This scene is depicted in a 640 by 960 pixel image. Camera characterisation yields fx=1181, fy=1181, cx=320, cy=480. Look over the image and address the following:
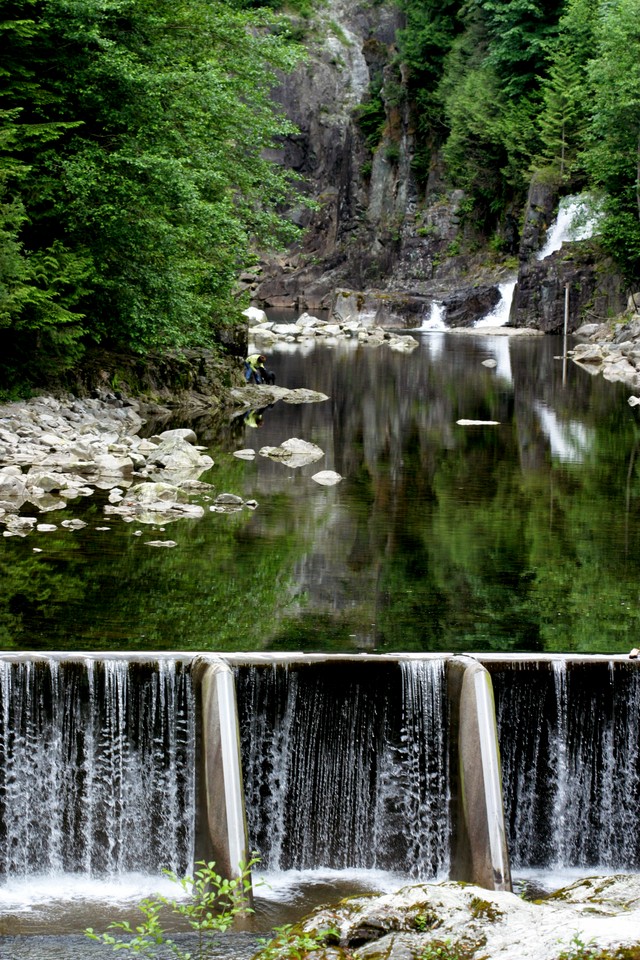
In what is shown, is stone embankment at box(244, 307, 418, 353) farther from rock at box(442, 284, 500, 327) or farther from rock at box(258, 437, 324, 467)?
rock at box(258, 437, 324, 467)

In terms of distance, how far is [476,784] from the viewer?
926 cm

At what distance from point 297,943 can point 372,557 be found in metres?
9.96

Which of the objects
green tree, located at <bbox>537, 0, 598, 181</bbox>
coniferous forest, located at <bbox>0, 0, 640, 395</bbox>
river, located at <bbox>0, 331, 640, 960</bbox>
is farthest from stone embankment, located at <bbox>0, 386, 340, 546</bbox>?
green tree, located at <bbox>537, 0, 598, 181</bbox>

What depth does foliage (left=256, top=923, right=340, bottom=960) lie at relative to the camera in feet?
17.5

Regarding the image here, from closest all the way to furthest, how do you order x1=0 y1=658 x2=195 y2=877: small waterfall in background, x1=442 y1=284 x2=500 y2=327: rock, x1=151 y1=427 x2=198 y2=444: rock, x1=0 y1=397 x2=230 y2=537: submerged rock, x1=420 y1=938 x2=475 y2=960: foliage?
x1=420 y1=938 x2=475 y2=960: foliage → x1=0 y1=658 x2=195 y2=877: small waterfall in background → x1=0 y1=397 x2=230 y2=537: submerged rock → x1=151 y1=427 x2=198 y2=444: rock → x1=442 y1=284 x2=500 y2=327: rock

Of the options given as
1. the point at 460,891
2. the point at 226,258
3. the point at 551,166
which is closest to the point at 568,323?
the point at 551,166

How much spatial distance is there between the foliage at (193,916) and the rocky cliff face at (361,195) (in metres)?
65.0

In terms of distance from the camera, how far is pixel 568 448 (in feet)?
80.0

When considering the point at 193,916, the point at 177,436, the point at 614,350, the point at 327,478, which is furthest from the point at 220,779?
the point at 614,350

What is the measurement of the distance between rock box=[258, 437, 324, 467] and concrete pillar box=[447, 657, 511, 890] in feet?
42.7

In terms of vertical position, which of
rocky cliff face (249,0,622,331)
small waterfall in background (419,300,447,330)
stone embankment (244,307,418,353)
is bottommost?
stone embankment (244,307,418,353)

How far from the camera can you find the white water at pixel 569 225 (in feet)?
200

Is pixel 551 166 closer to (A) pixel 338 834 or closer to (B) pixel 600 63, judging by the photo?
(B) pixel 600 63

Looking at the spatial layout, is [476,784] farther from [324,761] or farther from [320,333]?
[320,333]
